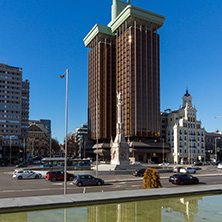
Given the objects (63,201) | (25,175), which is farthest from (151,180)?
(25,175)

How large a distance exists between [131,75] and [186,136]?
1535 inches

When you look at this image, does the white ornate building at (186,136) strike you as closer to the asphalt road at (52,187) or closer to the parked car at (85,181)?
the asphalt road at (52,187)

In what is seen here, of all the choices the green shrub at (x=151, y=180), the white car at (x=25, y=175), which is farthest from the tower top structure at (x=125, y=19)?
the green shrub at (x=151, y=180)

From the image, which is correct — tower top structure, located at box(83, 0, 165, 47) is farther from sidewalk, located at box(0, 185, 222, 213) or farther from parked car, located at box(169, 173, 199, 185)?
sidewalk, located at box(0, 185, 222, 213)

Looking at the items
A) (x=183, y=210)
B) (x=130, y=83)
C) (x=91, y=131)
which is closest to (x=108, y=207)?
(x=183, y=210)

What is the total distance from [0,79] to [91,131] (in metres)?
54.3

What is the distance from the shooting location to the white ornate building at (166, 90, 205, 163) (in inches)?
4867

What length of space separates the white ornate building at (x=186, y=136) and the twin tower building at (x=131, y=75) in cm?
919

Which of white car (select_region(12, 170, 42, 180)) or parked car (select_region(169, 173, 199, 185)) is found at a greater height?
parked car (select_region(169, 173, 199, 185))

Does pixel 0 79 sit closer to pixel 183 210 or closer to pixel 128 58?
pixel 128 58

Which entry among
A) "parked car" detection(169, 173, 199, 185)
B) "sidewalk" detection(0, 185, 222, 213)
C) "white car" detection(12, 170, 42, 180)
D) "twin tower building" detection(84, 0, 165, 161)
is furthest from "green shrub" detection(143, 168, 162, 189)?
"twin tower building" detection(84, 0, 165, 161)

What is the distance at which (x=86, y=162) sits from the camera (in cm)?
7988

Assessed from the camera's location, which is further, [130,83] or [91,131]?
[91,131]

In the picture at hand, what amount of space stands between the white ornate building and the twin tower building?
9.19m
